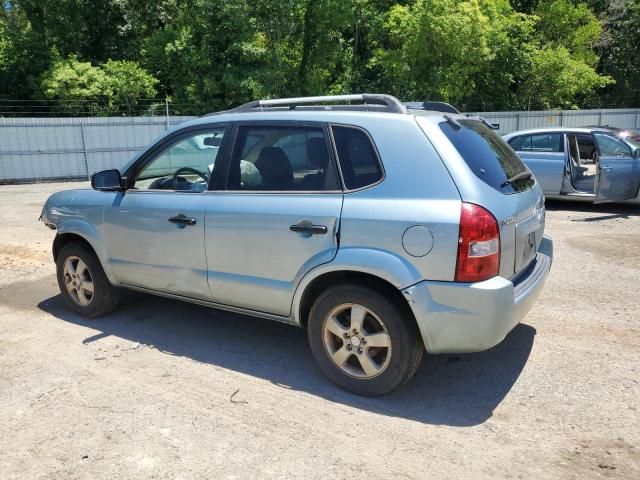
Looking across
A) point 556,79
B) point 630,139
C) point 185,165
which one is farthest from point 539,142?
point 556,79

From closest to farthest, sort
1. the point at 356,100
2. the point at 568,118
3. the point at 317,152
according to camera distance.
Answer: the point at 317,152 < the point at 356,100 < the point at 568,118

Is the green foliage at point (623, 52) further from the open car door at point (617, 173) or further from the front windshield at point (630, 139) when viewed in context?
the open car door at point (617, 173)

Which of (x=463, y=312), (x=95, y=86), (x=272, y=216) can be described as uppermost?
(x=95, y=86)

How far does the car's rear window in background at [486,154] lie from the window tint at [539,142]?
686cm

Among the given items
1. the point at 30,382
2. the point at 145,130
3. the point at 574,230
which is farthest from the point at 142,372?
the point at 145,130

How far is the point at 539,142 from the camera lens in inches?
424

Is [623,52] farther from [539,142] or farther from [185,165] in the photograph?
[185,165]

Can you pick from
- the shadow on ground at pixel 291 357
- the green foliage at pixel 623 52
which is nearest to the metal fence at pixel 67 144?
the shadow on ground at pixel 291 357

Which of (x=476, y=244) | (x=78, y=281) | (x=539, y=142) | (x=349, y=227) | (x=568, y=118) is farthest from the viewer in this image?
(x=568, y=118)

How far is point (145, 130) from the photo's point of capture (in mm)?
19969

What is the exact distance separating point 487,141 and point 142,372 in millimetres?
2972

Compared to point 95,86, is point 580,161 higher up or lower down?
lower down

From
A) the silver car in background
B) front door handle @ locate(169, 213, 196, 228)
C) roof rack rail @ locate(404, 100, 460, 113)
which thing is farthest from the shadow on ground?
the silver car in background

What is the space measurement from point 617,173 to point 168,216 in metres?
7.94
